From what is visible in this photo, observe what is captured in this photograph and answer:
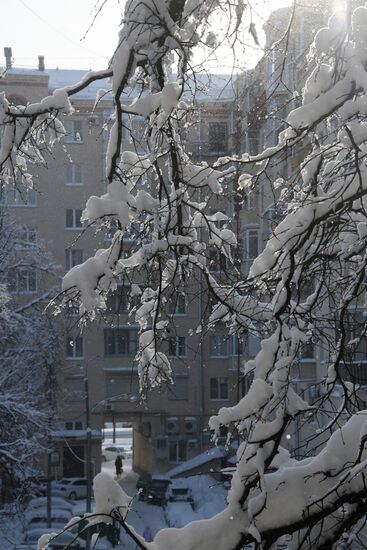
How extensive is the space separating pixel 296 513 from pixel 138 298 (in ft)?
5.95

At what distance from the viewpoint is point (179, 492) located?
27.9 metres

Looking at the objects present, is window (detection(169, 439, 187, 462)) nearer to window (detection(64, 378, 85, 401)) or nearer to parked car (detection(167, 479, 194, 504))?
parked car (detection(167, 479, 194, 504))

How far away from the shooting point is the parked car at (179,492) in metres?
27.5

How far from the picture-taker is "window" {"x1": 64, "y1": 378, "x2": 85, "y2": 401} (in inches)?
1177

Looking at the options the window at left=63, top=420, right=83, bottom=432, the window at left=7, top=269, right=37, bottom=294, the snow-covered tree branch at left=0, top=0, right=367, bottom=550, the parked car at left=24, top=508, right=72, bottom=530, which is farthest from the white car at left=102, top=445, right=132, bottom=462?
the snow-covered tree branch at left=0, top=0, right=367, bottom=550

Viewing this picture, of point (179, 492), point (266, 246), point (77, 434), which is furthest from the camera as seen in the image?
point (77, 434)

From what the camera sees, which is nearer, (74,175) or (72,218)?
(72,218)

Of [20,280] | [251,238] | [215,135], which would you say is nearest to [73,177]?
[251,238]

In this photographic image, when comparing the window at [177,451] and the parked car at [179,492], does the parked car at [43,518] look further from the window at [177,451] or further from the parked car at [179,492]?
the window at [177,451]

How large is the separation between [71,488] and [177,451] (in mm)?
4403

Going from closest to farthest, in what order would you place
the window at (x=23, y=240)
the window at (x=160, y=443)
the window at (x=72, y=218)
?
the window at (x=23, y=240)
the window at (x=160, y=443)
the window at (x=72, y=218)

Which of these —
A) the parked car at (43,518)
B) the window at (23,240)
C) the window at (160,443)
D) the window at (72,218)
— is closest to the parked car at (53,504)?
the parked car at (43,518)

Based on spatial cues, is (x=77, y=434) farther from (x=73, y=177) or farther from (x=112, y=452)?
(x=112, y=452)

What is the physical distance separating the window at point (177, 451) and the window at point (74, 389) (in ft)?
13.0
